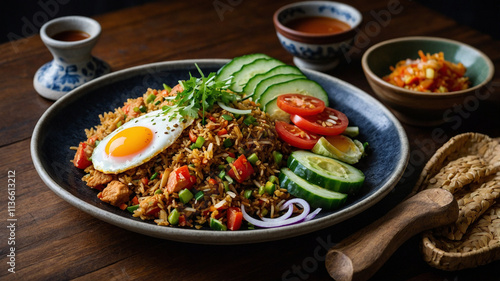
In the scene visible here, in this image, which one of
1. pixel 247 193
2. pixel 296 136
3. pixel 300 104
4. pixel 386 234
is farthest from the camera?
pixel 300 104

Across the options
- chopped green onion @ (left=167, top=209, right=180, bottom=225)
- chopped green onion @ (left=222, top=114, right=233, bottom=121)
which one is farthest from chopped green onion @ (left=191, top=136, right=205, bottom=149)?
chopped green onion @ (left=167, top=209, right=180, bottom=225)

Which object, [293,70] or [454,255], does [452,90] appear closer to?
[293,70]

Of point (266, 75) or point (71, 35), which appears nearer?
point (266, 75)

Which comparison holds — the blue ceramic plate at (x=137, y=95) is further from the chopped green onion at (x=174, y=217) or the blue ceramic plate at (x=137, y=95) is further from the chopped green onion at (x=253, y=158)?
the chopped green onion at (x=253, y=158)

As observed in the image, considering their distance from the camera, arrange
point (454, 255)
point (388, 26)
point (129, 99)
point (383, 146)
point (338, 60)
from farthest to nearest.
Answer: point (388, 26)
point (338, 60)
point (129, 99)
point (383, 146)
point (454, 255)

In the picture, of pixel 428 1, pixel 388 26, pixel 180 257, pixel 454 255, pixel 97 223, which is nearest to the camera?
pixel 454 255

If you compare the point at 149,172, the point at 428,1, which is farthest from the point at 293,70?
the point at 428,1

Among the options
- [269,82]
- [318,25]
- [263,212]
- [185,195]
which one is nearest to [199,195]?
[185,195]

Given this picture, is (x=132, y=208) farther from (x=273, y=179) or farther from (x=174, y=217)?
(x=273, y=179)
